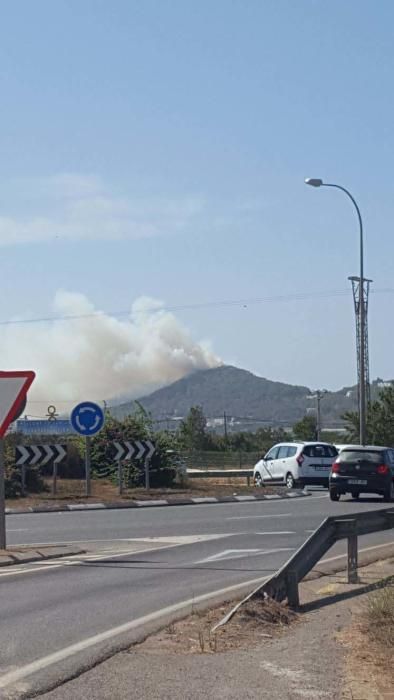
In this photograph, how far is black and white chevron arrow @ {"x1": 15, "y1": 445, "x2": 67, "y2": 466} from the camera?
→ 29.8 metres

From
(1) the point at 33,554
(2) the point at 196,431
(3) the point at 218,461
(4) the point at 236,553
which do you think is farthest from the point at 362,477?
(2) the point at 196,431

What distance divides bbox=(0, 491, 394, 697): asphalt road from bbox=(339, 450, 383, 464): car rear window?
376 cm

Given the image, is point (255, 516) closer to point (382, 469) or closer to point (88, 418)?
point (88, 418)

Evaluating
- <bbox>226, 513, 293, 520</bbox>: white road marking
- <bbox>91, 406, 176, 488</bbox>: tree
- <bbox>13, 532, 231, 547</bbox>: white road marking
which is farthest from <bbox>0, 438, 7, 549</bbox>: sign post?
<bbox>91, 406, 176, 488</bbox>: tree

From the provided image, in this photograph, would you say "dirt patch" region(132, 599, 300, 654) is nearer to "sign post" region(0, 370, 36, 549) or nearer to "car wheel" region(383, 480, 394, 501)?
"sign post" region(0, 370, 36, 549)

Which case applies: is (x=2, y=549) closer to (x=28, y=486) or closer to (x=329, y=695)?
(x=329, y=695)

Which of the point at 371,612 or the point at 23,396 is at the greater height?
the point at 23,396

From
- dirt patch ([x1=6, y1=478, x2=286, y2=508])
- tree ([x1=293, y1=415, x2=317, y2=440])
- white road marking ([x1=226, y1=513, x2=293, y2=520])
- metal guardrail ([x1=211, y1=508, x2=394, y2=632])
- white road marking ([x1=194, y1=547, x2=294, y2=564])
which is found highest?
tree ([x1=293, y1=415, x2=317, y2=440])

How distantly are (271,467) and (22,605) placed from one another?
2701cm

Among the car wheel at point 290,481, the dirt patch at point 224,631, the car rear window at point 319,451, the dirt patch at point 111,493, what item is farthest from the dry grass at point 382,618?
the car wheel at point 290,481

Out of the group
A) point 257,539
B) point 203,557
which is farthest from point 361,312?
point 203,557

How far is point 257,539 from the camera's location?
1878 cm

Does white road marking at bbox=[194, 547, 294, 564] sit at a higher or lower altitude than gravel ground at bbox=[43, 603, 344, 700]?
lower

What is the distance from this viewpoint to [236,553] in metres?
16.7
